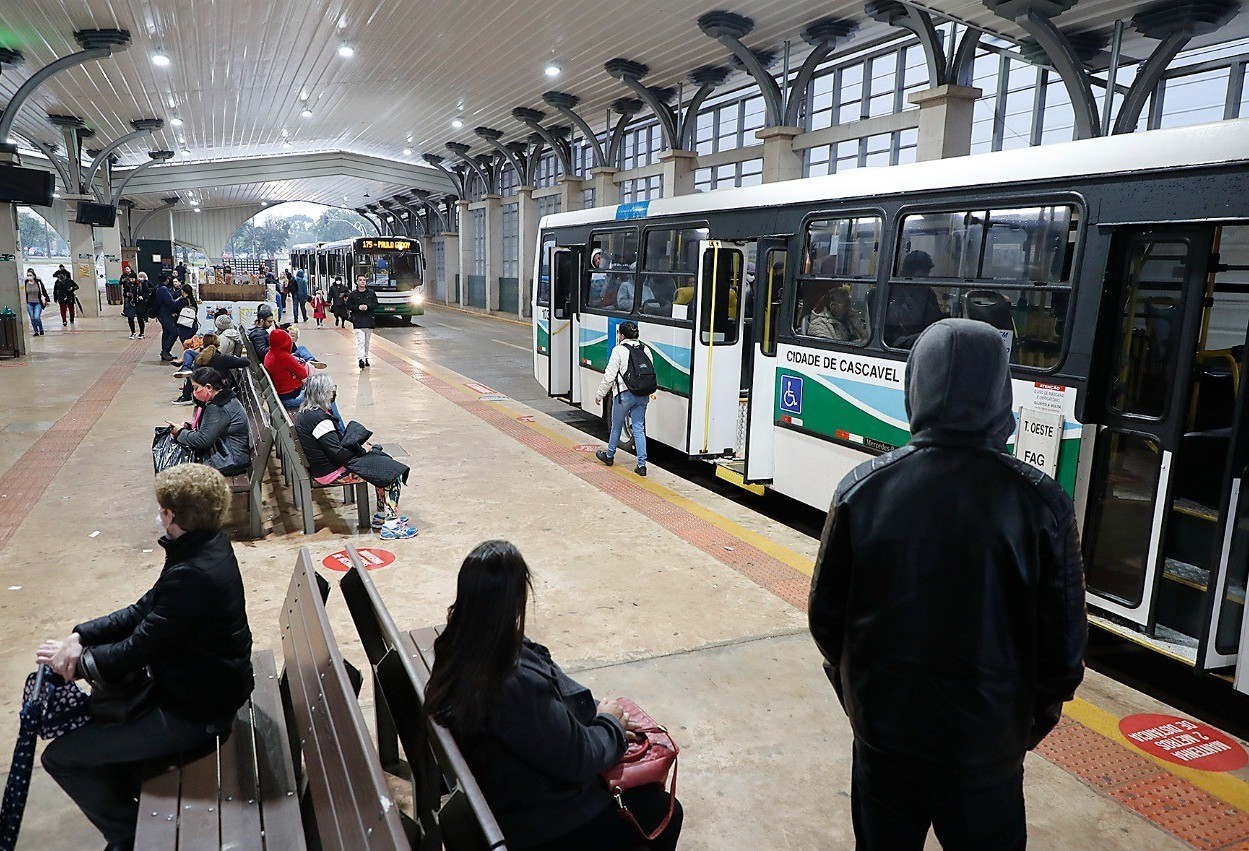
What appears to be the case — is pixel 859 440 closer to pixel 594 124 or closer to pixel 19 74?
pixel 19 74

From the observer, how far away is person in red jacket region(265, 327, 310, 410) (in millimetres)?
9977

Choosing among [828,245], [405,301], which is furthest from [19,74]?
[828,245]

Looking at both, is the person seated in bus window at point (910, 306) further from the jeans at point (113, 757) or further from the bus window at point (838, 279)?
the jeans at point (113, 757)

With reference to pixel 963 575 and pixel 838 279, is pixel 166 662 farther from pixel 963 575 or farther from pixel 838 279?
pixel 838 279

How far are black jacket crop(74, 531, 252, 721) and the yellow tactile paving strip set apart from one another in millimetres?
3548

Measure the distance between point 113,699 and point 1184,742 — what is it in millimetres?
4621

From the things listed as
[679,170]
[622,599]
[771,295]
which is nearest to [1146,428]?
[622,599]

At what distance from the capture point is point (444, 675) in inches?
93.2

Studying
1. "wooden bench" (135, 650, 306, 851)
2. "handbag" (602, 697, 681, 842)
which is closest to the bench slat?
"wooden bench" (135, 650, 306, 851)

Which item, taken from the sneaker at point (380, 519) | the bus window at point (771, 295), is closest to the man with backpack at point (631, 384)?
the bus window at point (771, 295)

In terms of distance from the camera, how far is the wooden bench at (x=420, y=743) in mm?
1972

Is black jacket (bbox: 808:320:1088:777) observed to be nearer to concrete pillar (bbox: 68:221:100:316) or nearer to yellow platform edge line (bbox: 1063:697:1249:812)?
yellow platform edge line (bbox: 1063:697:1249:812)

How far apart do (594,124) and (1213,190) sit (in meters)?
27.0

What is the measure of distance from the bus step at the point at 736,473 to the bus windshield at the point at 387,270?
940 inches
